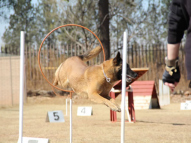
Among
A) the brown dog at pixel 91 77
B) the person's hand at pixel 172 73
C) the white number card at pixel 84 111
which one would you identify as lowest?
the white number card at pixel 84 111

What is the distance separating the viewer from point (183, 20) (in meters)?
1.50

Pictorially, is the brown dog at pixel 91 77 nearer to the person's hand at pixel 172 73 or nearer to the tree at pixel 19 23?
the person's hand at pixel 172 73

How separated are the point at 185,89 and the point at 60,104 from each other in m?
7.01

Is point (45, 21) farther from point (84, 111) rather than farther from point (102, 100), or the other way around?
point (102, 100)

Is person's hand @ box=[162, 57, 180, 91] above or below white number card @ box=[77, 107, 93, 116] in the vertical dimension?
above

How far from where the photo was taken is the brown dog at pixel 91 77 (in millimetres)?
4547

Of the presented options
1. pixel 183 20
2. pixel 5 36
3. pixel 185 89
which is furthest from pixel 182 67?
pixel 183 20

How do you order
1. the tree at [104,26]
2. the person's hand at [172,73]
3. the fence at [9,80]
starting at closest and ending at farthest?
the person's hand at [172,73]
the fence at [9,80]
the tree at [104,26]

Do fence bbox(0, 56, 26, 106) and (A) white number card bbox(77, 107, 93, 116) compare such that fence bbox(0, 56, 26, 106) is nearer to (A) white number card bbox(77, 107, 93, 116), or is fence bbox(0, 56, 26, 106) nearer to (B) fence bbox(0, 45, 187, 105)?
(B) fence bbox(0, 45, 187, 105)

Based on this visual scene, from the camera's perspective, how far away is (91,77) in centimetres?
463

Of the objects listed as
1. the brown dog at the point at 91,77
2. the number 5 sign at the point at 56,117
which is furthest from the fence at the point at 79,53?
the brown dog at the point at 91,77

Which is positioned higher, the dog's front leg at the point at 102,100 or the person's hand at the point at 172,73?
the person's hand at the point at 172,73

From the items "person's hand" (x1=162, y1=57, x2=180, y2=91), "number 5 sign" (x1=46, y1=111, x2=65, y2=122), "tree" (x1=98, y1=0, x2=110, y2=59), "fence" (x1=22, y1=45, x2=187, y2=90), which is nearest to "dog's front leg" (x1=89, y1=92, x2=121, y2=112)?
"person's hand" (x1=162, y1=57, x2=180, y2=91)

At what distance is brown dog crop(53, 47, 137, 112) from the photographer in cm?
455
